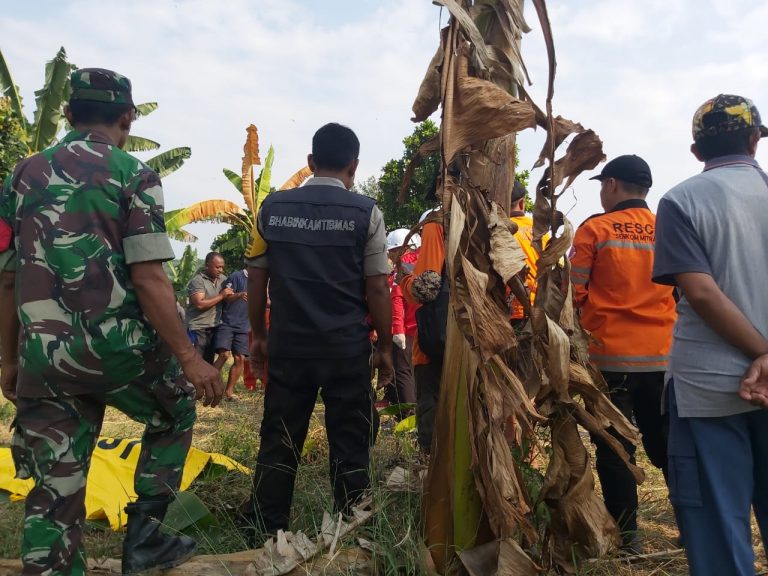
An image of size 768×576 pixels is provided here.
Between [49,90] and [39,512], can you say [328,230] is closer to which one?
[39,512]

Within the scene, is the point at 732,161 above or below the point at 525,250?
above

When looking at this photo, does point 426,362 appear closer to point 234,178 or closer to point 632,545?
point 632,545

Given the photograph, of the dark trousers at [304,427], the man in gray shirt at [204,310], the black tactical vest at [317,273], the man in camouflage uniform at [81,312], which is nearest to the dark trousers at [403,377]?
the man in gray shirt at [204,310]

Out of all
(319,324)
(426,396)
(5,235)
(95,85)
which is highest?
(95,85)

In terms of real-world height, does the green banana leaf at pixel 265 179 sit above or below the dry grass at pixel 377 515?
above

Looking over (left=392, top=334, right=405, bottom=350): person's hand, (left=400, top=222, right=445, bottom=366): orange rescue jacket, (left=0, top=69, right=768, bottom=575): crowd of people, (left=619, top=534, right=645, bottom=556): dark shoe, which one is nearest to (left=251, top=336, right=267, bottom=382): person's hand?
(left=0, top=69, right=768, bottom=575): crowd of people

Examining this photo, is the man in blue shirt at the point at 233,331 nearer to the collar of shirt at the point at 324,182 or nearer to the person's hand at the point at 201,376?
the collar of shirt at the point at 324,182

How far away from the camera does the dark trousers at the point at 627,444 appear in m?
2.94

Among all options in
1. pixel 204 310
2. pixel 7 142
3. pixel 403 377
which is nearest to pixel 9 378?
pixel 403 377

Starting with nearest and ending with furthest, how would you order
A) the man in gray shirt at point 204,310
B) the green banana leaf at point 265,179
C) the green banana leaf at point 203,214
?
the man in gray shirt at point 204,310
the green banana leaf at point 203,214
the green banana leaf at point 265,179

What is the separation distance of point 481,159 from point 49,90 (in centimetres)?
1160

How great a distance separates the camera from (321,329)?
281 centimetres

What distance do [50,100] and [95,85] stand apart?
35.6 ft

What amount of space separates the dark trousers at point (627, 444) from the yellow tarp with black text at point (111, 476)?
2.02 m
